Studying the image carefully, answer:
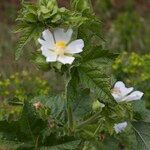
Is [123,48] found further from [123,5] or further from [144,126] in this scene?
[144,126]

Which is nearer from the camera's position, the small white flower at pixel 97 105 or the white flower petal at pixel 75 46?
the white flower petal at pixel 75 46

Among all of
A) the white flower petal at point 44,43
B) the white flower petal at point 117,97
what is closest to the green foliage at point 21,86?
the white flower petal at point 117,97

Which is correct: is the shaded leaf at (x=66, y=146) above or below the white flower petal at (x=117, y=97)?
below

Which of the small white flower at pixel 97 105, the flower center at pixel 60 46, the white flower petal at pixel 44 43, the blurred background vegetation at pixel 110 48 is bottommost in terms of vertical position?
the blurred background vegetation at pixel 110 48

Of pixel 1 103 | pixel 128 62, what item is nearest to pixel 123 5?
pixel 128 62

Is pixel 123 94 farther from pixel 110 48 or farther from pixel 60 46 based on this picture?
pixel 110 48

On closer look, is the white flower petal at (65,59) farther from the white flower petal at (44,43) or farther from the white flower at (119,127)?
the white flower at (119,127)

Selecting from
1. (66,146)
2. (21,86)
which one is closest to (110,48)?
(21,86)

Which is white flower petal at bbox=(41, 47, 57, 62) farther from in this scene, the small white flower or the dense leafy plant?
the small white flower
